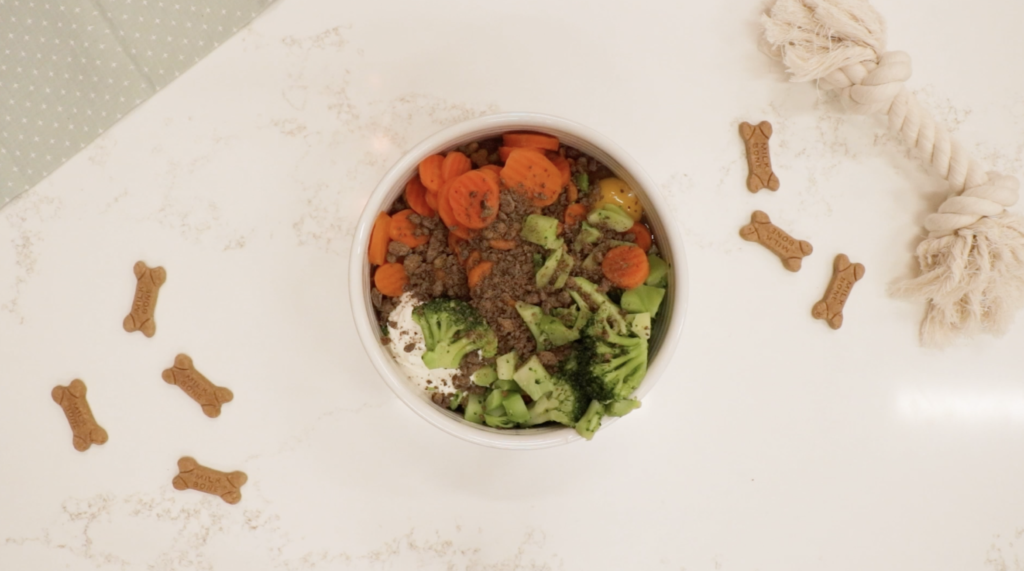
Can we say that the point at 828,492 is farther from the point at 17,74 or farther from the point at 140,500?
the point at 17,74

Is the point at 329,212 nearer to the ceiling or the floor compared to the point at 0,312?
nearer to the ceiling

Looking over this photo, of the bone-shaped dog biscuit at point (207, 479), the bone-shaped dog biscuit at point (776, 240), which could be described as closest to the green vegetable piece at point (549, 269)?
the bone-shaped dog biscuit at point (776, 240)

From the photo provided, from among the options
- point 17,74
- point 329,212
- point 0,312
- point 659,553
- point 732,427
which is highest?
point 17,74

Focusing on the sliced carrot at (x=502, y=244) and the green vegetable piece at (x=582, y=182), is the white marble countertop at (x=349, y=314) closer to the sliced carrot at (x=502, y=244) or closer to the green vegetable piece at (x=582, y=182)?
the green vegetable piece at (x=582, y=182)

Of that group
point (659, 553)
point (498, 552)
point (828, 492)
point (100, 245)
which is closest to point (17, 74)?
point (100, 245)

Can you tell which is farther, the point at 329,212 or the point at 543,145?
the point at 329,212

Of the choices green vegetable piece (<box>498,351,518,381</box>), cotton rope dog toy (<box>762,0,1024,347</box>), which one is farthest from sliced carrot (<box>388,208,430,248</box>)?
cotton rope dog toy (<box>762,0,1024,347</box>)

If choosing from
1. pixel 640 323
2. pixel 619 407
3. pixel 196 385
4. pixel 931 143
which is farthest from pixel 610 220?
pixel 196 385
